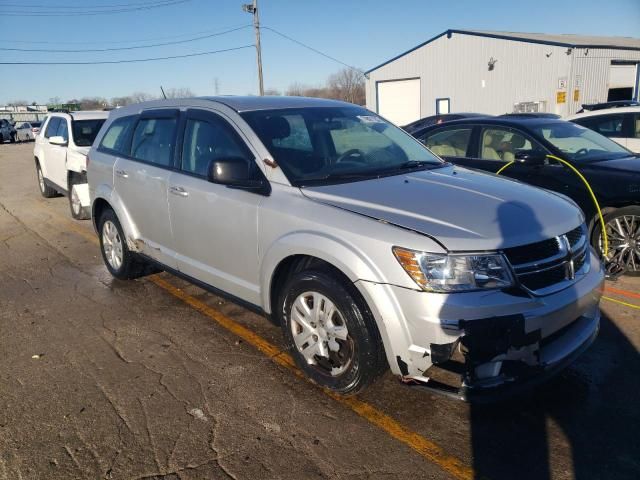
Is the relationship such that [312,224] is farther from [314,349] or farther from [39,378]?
[39,378]

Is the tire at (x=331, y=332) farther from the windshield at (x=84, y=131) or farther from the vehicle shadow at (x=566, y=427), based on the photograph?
the windshield at (x=84, y=131)

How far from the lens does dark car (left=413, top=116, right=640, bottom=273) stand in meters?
5.30

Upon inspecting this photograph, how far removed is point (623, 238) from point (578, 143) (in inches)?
50.6

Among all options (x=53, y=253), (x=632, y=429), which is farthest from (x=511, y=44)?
(x=632, y=429)

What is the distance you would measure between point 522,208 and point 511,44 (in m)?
26.3

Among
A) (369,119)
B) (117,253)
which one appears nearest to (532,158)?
(369,119)

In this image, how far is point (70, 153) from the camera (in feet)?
29.5

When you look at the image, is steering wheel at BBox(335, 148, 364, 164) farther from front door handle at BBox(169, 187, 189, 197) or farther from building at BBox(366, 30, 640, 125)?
building at BBox(366, 30, 640, 125)

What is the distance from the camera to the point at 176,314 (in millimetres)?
4707

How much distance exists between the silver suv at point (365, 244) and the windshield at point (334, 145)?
0.05ft

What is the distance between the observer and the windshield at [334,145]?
3.60 m

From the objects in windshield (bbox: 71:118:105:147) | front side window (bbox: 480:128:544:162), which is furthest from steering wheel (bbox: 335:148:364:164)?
windshield (bbox: 71:118:105:147)

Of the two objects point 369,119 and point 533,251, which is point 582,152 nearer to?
point 369,119

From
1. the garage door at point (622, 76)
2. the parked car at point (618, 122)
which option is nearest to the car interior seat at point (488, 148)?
the parked car at point (618, 122)
